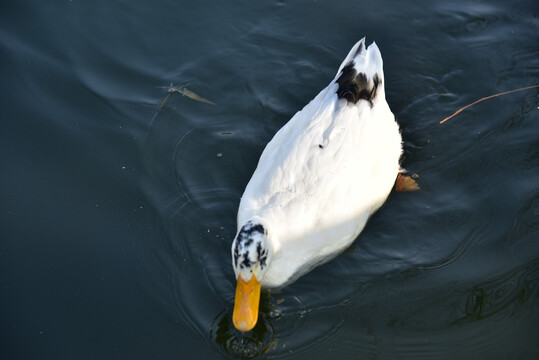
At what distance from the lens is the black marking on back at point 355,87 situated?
521 cm

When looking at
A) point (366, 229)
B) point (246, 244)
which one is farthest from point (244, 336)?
point (366, 229)

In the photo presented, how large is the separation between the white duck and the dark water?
25 cm

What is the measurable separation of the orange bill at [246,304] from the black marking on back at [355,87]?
1.88 metres

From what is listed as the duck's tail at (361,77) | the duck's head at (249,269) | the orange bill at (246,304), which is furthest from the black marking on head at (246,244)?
the duck's tail at (361,77)

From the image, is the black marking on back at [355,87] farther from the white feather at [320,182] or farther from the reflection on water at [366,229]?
the reflection on water at [366,229]

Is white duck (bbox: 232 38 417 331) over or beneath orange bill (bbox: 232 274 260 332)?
over

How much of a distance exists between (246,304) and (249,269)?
0.26m

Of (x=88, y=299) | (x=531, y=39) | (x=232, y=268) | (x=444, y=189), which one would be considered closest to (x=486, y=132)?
(x=444, y=189)

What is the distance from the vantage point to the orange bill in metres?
4.25

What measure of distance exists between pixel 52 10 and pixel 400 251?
15.4 feet

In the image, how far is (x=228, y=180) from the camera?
17.8ft

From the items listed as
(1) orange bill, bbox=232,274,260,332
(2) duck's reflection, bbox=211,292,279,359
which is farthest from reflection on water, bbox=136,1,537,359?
(1) orange bill, bbox=232,274,260,332

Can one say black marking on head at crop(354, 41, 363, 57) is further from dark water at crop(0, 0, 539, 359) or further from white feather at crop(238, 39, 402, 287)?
dark water at crop(0, 0, 539, 359)

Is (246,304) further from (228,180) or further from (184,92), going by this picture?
(184,92)
